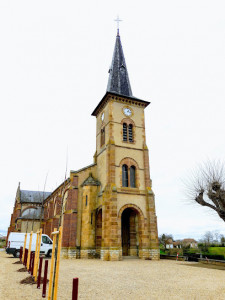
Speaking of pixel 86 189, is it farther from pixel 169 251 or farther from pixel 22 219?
pixel 22 219

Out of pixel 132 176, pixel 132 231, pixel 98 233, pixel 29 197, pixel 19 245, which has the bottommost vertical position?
pixel 19 245

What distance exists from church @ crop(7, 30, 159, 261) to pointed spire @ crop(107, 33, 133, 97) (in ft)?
8.66

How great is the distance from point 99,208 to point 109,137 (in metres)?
7.39

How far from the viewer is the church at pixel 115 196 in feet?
67.8

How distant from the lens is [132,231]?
22.5 meters

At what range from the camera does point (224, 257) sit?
20.3 metres

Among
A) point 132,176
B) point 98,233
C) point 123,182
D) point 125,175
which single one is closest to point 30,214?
point 98,233

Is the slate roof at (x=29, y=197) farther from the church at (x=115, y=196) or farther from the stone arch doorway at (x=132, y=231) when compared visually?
the stone arch doorway at (x=132, y=231)

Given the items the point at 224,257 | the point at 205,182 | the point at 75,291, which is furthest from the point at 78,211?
the point at 75,291

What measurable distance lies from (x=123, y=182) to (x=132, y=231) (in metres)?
4.95

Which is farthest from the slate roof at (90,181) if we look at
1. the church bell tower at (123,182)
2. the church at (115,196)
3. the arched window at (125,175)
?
the arched window at (125,175)

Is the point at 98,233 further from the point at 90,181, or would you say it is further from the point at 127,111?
the point at 127,111

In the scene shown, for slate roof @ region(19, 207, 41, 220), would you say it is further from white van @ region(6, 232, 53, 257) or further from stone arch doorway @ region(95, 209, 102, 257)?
stone arch doorway @ region(95, 209, 102, 257)

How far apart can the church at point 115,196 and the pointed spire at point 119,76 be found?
2638 mm
